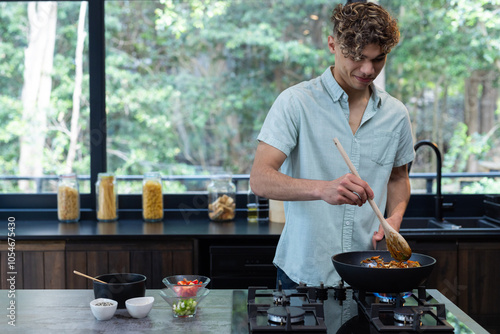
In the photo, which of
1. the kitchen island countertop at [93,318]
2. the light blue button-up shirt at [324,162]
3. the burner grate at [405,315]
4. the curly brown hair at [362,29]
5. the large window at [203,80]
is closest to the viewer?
the burner grate at [405,315]

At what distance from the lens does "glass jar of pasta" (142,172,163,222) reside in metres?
3.59

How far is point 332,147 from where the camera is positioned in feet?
7.01

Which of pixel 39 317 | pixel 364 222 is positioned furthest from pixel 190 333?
pixel 364 222

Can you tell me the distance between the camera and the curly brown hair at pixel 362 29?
1.95 m

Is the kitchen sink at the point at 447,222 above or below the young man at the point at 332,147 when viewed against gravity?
below

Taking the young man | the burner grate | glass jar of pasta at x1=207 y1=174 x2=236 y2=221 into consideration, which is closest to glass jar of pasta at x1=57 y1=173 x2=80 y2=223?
glass jar of pasta at x1=207 y1=174 x2=236 y2=221

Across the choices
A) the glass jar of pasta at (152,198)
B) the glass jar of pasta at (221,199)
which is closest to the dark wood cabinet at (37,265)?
the glass jar of pasta at (152,198)

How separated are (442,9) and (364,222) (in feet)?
12.9

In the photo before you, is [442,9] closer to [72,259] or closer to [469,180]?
[469,180]

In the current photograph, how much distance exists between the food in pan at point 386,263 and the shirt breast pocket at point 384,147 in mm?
410

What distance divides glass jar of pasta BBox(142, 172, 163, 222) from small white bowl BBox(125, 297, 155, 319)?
1.85 metres

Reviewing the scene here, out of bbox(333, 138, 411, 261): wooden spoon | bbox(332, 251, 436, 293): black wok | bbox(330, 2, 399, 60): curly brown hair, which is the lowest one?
bbox(332, 251, 436, 293): black wok

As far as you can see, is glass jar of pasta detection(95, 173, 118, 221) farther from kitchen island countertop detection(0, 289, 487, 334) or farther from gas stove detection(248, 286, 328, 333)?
gas stove detection(248, 286, 328, 333)

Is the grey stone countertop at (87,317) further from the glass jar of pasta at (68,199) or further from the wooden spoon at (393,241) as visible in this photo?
the glass jar of pasta at (68,199)
